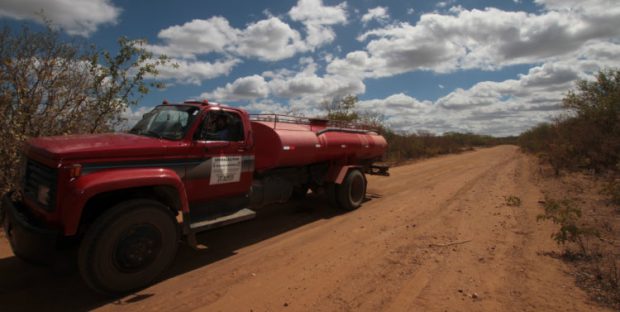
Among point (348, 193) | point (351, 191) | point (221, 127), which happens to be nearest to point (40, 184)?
point (221, 127)

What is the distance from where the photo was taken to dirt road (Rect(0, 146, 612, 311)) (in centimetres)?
360

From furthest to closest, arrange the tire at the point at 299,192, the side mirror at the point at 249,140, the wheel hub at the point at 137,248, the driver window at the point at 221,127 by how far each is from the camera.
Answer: the tire at the point at 299,192, the side mirror at the point at 249,140, the driver window at the point at 221,127, the wheel hub at the point at 137,248

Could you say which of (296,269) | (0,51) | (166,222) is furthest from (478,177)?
(0,51)

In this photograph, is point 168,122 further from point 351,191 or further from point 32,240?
point 351,191

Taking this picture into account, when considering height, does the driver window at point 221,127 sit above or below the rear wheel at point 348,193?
above

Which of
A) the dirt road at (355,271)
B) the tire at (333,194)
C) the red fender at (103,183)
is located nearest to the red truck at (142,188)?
the red fender at (103,183)

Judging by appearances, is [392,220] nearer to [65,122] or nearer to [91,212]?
[91,212]

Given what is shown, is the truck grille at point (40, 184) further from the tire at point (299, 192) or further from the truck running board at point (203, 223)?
the tire at point (299, 192)

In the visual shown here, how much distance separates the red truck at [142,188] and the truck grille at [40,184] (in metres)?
0.01

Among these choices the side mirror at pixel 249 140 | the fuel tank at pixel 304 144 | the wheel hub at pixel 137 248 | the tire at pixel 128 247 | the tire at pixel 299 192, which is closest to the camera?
the tire at pixel 128 247

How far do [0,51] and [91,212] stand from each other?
459cm

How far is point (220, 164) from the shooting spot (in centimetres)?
502

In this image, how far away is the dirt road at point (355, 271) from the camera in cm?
360

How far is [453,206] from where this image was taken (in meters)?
7.72
